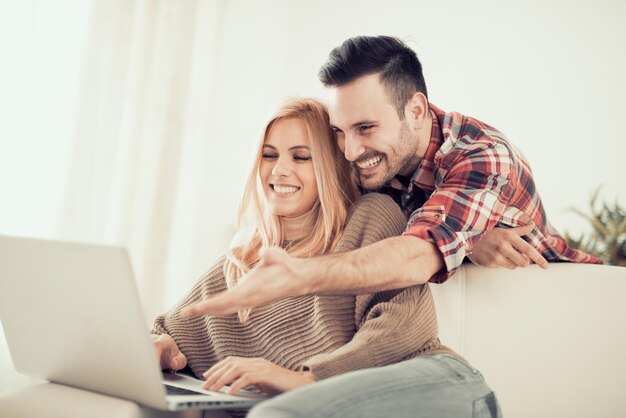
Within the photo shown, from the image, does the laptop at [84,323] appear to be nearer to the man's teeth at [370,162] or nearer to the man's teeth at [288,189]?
the man's teeth at [288,189]

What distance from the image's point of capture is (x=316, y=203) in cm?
183

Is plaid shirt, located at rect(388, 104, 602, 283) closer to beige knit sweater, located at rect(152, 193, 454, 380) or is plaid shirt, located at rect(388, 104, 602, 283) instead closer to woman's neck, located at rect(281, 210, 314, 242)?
beige knit sweater, located at rect(152, 193, 454, 380)

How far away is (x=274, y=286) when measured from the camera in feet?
3.54

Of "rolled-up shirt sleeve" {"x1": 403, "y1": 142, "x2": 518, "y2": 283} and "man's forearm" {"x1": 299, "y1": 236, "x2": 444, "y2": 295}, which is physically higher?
"rolled-up shirt sleeve" {"x1": 403, "y1": 142, "x2": 518, "y2": 283}

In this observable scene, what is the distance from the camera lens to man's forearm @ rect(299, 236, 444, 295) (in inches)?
46.1

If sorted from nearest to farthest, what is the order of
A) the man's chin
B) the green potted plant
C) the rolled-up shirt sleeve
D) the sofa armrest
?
the sofa armrest, the rolled-up shirt sleeve, the man's chin, the green potted plant

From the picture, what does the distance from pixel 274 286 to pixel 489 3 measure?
108 inches

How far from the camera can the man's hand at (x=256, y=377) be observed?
1226 mm

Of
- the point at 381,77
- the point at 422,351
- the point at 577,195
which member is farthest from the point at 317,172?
the point at 577,195

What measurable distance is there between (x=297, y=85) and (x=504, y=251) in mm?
2481

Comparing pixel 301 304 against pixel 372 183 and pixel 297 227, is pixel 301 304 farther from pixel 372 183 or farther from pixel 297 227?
pixel 372 183

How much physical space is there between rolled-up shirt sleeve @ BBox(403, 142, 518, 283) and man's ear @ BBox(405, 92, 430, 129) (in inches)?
8.6

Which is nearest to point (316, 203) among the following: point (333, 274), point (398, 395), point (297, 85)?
point (333, 274)

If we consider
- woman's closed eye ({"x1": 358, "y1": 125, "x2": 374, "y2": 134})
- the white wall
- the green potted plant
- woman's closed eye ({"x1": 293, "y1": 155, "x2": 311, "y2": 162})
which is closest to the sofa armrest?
woman's closed eye ({"x1": 293, "y1": 155, "x2": 311, "y2": 162})
